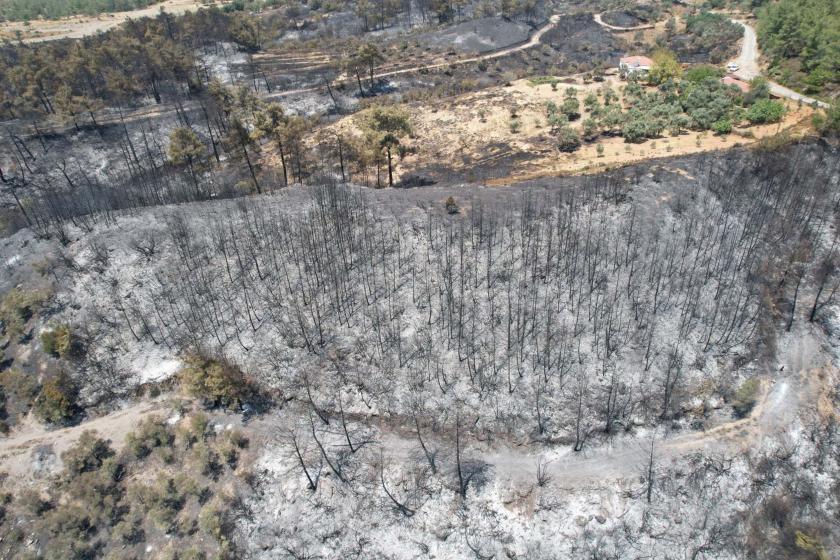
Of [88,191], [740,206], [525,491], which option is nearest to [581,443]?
[525,491]

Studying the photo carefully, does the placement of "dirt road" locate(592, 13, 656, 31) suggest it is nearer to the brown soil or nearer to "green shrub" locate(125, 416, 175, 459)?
the brown soil

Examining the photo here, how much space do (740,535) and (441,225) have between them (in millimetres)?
35745

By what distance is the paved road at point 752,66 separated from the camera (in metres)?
79.6

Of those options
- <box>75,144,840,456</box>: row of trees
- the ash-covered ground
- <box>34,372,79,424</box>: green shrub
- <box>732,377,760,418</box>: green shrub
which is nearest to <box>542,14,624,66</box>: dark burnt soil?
the ash-covered ground

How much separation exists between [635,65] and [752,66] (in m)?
23.4

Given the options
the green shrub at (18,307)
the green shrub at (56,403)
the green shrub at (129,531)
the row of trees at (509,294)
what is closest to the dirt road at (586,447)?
the green shrub at (56,403)

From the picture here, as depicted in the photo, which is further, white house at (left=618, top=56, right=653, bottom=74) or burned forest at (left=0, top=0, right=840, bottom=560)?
white house at (left=618, top=56, right=653, bottom=74)

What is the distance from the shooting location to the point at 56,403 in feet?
131

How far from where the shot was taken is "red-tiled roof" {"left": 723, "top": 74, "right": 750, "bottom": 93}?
8256 cm

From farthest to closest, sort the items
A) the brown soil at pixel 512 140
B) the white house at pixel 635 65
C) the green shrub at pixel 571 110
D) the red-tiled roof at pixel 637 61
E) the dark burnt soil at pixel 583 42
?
the dark burnt soil at pixel 583 42 → the red-tiled roof at pixel 637 61 → the white house at pixel 635 65 → the green shrub at pixel 571 110 → the brown soil at pixel 512 140

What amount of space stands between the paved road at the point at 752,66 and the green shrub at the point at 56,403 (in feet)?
334

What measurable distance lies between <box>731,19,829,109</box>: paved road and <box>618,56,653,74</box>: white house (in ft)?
54.2

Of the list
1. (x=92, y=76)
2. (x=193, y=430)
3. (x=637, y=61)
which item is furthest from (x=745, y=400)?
(x=92, y=76)

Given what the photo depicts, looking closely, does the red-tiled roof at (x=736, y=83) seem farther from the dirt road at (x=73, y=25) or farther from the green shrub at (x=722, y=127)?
the dirt road at (x=73, y=25)
